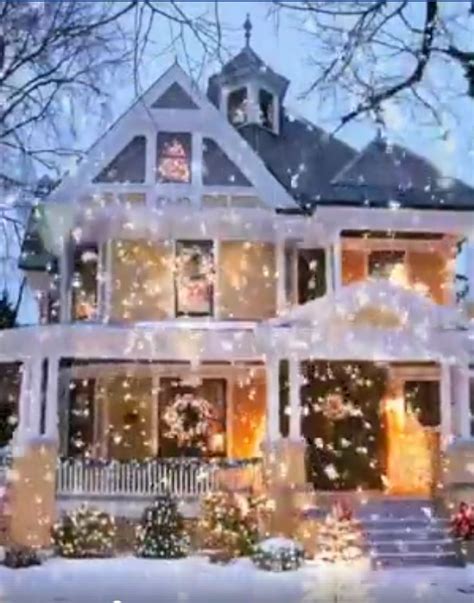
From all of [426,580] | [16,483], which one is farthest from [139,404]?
[426,580]

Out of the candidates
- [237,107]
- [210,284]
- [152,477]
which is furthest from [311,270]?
[152,477]

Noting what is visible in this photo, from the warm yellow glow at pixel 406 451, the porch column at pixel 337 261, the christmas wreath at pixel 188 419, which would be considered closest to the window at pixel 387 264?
the porch column at pixel 337 261

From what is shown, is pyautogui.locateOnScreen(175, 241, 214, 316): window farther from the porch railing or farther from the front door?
the porch railing

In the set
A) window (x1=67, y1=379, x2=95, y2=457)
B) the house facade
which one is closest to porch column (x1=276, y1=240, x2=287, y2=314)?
the house facade

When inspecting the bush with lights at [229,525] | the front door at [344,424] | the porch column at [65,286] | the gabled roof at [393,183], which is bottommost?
the bush with lights at [229,525]

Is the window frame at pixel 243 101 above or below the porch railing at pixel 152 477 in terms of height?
above

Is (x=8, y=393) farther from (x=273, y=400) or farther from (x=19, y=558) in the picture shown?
(x=19, y=558)

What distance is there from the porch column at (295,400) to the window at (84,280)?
3.97 meters

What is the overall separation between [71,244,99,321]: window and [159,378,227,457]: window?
1.72 meters

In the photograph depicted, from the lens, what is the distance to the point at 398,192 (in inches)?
629

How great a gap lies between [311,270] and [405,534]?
5261 millimetres

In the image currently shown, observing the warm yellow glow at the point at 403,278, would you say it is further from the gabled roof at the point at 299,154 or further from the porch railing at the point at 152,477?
the porch railing at the point at 152,477

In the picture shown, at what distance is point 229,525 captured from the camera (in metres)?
12.7

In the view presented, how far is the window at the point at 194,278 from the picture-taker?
51.8 feet
